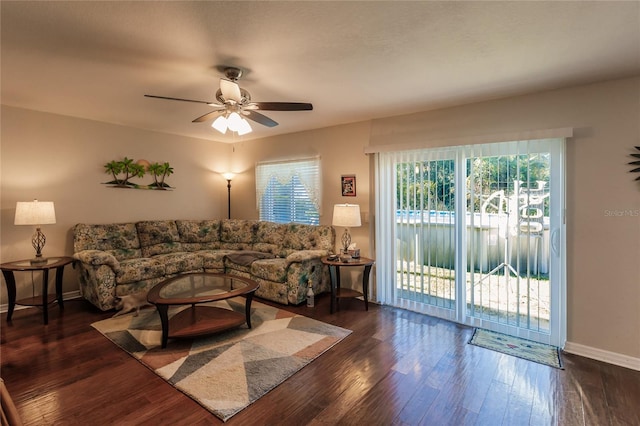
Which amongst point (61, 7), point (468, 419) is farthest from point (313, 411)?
point (61, 7)

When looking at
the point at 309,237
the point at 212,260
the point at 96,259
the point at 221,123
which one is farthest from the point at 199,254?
the point at 221,123

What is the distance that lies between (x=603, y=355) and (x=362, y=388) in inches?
85.8

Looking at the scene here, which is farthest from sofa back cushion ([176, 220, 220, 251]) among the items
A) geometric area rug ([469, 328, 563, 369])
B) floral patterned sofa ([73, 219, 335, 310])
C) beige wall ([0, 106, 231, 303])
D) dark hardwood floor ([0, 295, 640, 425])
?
geometric area rug ([469, 328, 563, 369])

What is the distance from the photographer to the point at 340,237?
433 centimetres

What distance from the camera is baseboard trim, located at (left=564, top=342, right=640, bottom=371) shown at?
248 cm

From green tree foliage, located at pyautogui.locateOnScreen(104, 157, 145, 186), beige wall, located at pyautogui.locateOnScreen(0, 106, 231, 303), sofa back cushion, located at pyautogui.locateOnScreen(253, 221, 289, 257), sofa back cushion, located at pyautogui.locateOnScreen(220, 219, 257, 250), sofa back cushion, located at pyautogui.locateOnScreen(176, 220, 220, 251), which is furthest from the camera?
sofa back cushion, located at pyautogui.locateOnScreen(220, 219, 257, 250)

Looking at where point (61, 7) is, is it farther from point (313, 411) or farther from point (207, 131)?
point (207, 131)

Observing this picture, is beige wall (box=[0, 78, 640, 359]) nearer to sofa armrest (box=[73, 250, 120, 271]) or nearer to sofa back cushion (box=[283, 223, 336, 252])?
sofa back cushion (box=[283, 223, 336, 252])

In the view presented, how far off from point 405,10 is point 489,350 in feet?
9.19

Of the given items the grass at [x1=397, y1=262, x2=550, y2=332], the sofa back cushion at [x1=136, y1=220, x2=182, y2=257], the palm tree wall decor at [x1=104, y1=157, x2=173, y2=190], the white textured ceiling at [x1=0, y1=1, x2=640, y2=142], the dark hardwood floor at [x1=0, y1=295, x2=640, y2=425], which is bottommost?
the dark hardwood floor at [x1=0, y1=295, x2=640, y2=425]

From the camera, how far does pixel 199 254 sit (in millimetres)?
4508

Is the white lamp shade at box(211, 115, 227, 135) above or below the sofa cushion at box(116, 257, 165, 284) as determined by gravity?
above

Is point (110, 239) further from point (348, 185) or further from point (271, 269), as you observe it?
point (348, 185)

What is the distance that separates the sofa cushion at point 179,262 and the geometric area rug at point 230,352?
67 cm
